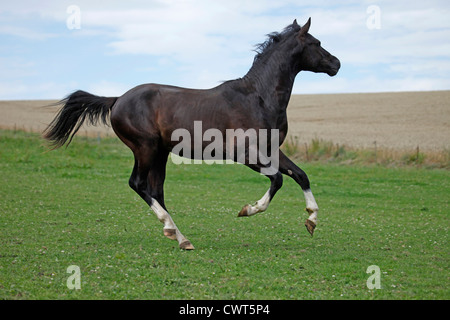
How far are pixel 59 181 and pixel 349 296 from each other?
13999 mm

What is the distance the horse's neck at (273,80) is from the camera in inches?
316

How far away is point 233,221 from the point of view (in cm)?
1093

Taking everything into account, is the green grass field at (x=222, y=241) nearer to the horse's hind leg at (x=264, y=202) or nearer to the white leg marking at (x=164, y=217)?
the white leg marking at (x=164, y=217)

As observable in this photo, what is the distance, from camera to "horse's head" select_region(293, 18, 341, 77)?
27.0 ft

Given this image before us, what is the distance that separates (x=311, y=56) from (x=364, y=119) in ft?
130

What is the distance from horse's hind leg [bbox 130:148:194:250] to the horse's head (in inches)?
104

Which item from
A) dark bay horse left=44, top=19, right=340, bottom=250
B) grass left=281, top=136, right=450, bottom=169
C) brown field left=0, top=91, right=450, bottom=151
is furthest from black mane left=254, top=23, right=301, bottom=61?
brown field left=0, top=91, right=450, bottom=151

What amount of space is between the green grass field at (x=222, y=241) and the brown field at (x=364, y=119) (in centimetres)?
1226

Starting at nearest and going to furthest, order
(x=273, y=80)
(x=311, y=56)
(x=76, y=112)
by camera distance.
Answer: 1. (x=273, y=80)
2. (x=311, y=56)
3. (x=76, y=112)

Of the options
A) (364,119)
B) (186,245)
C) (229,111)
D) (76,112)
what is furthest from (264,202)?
(364,119)

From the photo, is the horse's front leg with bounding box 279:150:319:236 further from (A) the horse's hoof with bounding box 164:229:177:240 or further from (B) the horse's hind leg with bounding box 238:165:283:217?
(A) the horse's hoof with bounding box 164:229:177:240

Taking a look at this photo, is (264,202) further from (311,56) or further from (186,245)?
(311,56)

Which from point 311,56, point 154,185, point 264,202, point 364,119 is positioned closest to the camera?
point 264,202

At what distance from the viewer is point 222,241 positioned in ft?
28.6
